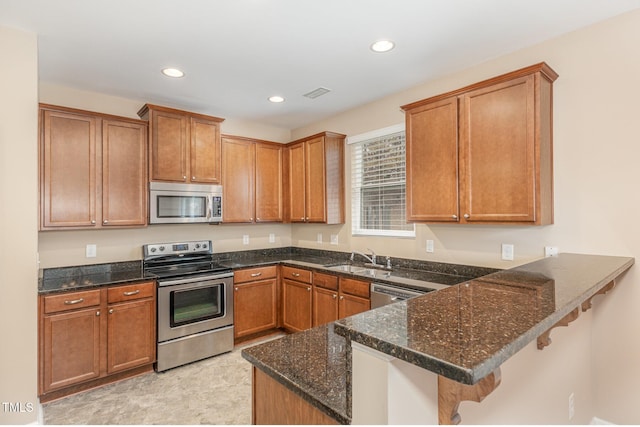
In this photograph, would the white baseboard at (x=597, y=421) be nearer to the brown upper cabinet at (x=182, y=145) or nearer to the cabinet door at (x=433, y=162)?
the cabinet door at (x=433, y=162)

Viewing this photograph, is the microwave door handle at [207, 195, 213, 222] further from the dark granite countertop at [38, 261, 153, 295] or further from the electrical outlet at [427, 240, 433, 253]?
the electrical outlet at [427, 240, 433, 253]

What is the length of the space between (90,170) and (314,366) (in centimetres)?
295

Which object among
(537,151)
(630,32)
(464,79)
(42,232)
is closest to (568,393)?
(537,151)

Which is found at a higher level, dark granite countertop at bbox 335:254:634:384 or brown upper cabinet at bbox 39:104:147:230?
brown upper cabinet at bbox 39:104:147:230

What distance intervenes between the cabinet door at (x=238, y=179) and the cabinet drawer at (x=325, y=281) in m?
1.22

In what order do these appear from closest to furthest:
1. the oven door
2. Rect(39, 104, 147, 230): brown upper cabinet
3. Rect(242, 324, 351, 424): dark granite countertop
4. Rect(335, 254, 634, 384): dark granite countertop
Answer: Rect(335, 254, 634, 384): dark granite countertop → Rect(242, 324, 351, 424): dark granite countertop → Rect(39, 104, 147, 230): brown upper cabinet → the oven door

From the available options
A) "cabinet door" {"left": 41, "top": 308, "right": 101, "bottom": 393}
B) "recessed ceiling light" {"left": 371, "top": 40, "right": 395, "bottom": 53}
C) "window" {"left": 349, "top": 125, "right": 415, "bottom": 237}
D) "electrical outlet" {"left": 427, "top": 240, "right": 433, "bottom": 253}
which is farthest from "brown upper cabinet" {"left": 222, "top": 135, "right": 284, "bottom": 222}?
"recessed ceiling light" {"left": 371, "top": 40, "right": 395, "bottom": 53}

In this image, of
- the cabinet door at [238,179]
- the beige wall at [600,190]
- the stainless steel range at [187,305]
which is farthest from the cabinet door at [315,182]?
the beige wall at [600,190]

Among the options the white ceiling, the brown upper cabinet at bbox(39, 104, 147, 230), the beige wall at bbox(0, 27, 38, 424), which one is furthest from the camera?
the brown upper cabinet at bbox(39, 104, 147, 230)

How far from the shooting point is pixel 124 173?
3.30 metres

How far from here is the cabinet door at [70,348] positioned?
265cm

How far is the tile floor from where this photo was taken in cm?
246

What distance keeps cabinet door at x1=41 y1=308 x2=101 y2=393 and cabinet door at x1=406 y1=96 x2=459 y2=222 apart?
2.91 meters

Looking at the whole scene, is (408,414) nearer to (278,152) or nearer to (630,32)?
(630,32)
